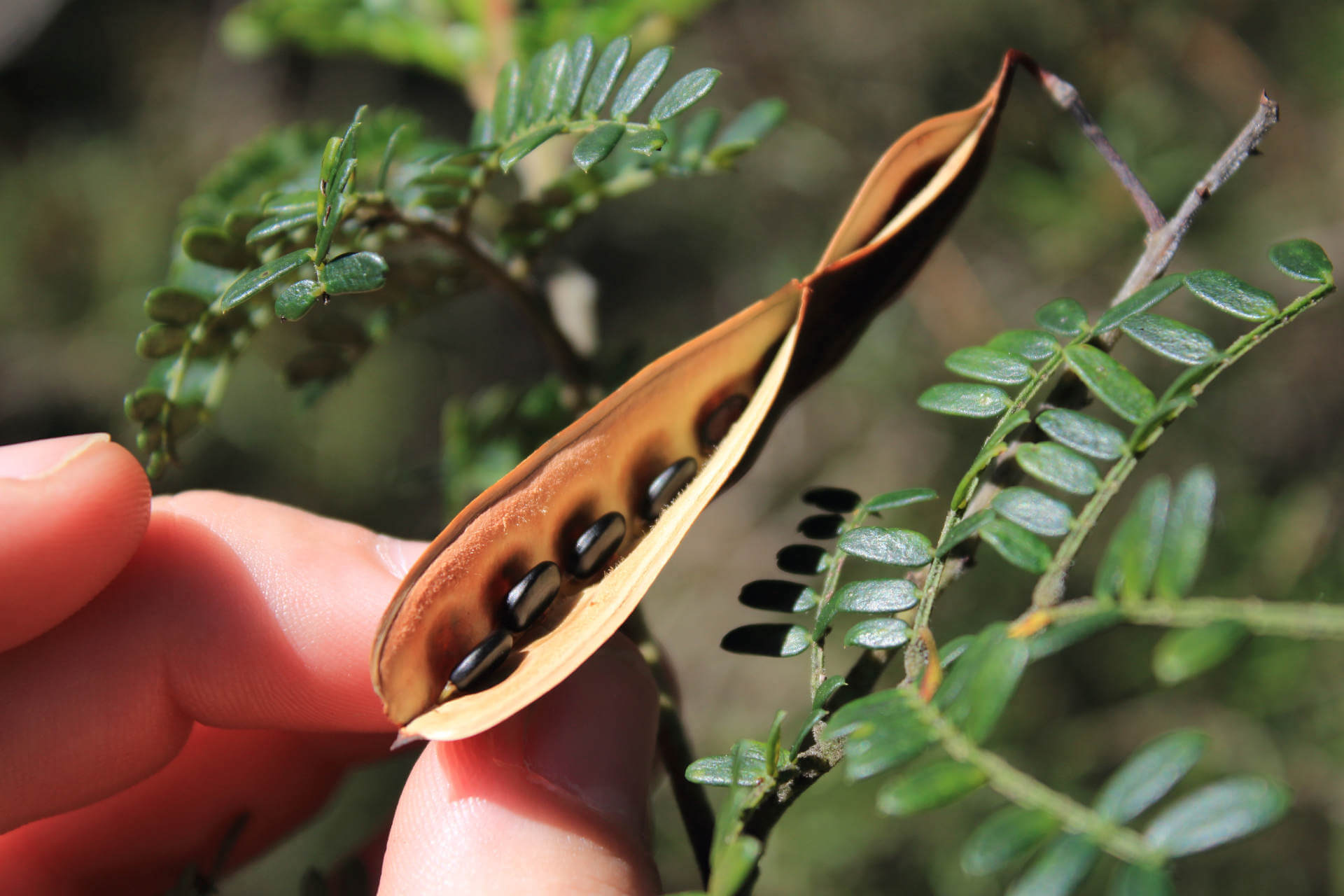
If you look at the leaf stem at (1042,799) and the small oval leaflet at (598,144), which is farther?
the small oval leaflet at (598,144)

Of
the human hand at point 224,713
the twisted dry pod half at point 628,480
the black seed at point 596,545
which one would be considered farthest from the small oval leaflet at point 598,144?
the human hand at point 224,713

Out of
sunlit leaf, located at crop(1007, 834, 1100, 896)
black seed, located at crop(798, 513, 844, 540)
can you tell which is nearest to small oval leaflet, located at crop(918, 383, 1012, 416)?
black seed, located at crop(798, 513, 844, 540)

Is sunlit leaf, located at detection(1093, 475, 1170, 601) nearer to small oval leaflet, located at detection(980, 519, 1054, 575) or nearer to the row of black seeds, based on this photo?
small oval leaflet, located at detection(980, 519, 1054, 575)

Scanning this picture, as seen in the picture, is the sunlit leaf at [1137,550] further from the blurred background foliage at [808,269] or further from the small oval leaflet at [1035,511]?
the blurred background foliage at [808,269]

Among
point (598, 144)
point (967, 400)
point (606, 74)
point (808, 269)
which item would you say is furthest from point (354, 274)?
point (808, 269)

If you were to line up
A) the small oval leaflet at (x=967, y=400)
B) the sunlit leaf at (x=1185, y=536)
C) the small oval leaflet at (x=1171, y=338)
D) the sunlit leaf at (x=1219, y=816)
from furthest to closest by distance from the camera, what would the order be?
1. the small oval leaflet at (x=967, y=400)
2. the small oval leaflet at (x=1171, y=338)
3. the sunlit leaf at (x=1185, y=536)
4. the sunlit leaf at (x=1219, y=816)
